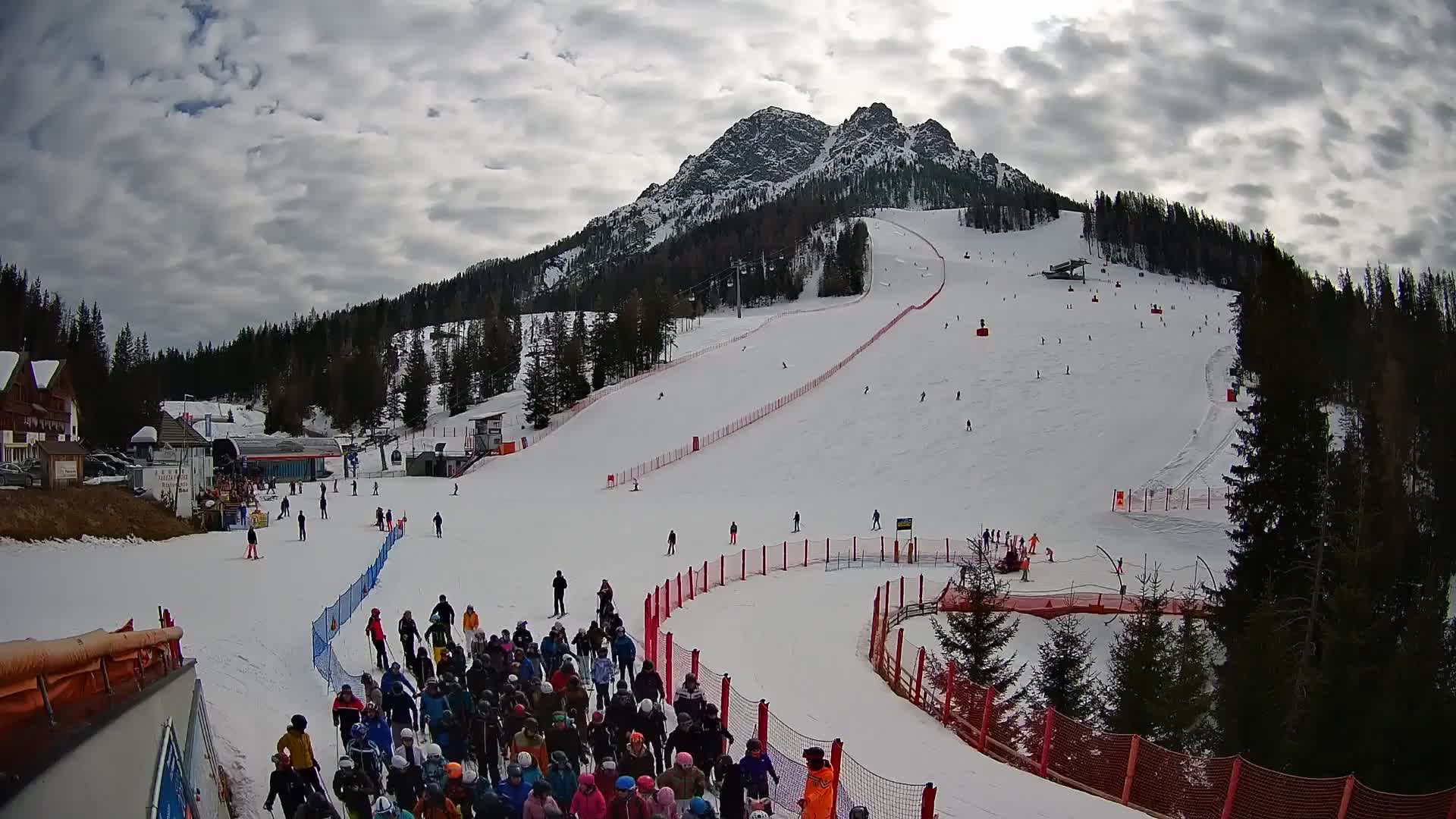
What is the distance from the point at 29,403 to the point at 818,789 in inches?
858

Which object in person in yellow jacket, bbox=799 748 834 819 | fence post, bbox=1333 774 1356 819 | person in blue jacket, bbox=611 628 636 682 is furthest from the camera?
person in blue jacket, bbox=611 628 636 682

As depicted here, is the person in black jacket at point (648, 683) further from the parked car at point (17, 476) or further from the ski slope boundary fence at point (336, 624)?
the parked car at point (17, 476)

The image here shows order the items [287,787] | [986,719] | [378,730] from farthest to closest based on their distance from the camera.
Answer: [986,719] → [378,730] → [287,787]

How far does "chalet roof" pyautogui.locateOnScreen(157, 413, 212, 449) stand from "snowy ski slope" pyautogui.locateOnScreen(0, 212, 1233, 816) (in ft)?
48.7

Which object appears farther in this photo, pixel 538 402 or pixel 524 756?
pixel 538 402

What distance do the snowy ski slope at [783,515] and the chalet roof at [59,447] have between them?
356 centimetres

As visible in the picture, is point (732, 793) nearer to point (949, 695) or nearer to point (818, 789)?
point (818, 789)

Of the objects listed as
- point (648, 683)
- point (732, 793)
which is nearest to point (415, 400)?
point (648, 683)

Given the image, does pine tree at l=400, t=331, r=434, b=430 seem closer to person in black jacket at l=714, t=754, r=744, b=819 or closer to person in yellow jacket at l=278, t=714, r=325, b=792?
person in yellow jacket at l=278, t=714, r=325, b=792

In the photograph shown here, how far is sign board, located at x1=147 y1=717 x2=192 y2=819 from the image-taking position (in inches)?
211

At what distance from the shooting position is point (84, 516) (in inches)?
885

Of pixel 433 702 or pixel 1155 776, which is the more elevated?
pixel 433 702

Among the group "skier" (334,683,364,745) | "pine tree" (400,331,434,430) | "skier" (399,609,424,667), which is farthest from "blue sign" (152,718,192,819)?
"pine tree" (400,331,434,430)

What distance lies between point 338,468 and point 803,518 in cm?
3897
